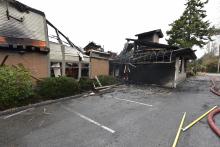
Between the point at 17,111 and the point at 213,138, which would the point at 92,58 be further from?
the point at 213,138

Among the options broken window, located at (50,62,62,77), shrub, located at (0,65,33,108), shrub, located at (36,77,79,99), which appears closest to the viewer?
shrub, located at (0,65,33,108)

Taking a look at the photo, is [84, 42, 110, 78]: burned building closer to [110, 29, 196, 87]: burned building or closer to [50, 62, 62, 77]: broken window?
[110, 29, 196, 87]: burned building

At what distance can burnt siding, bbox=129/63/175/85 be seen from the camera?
48.7ft

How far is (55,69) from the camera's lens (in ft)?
37.0

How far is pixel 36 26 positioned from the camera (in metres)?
10.8

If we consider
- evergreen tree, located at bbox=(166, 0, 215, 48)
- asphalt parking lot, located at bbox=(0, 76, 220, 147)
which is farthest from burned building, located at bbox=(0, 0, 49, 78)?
evergreen tree, located at bbox=(166, 0, 215, 48)

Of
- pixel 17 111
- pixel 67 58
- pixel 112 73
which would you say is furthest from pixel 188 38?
pixel 17 111

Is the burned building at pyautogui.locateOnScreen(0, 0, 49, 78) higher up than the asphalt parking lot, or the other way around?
the burned building at pyautogui.locateOnScreen(0, 0, 49, 78)

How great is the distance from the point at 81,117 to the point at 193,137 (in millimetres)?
4205

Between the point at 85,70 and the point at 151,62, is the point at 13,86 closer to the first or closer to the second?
the point at 85,70

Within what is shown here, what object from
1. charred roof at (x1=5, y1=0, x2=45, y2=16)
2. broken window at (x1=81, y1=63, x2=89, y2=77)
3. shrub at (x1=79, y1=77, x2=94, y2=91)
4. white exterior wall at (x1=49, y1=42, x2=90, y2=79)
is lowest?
shrub at (x1=79, y1=77, x2=94, y2=91)

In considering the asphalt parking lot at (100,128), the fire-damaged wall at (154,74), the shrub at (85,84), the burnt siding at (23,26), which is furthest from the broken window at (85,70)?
the asphalt parking lot at (100,128)

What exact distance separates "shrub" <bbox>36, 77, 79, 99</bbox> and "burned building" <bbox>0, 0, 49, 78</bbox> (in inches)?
55.7

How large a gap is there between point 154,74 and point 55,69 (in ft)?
34.5
